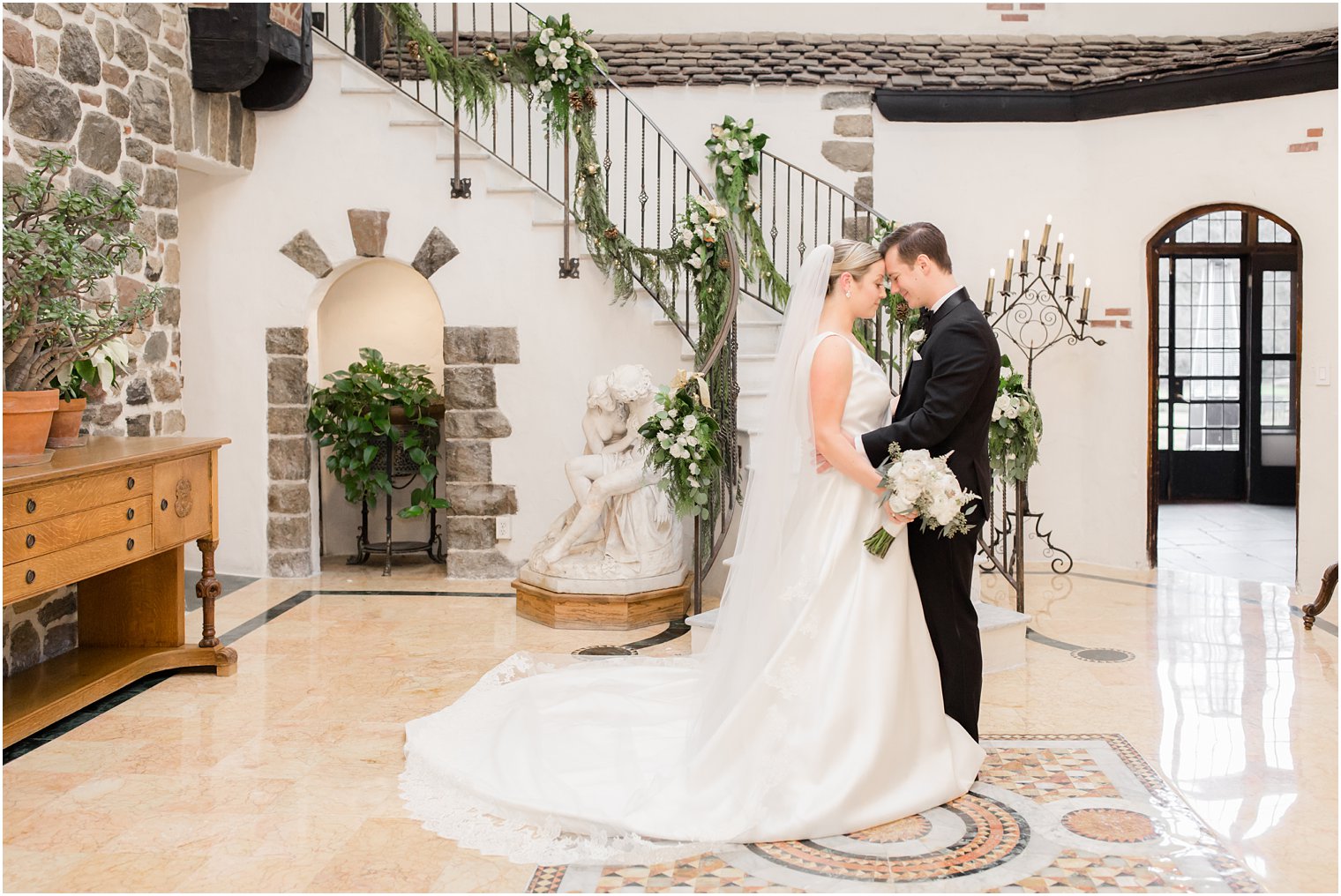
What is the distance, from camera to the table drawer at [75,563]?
3357 mm

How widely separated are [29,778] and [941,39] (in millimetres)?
6664

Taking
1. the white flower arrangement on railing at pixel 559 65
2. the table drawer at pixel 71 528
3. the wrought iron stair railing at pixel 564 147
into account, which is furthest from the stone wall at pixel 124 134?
the white flower arrangement on railing at pixel 559 65

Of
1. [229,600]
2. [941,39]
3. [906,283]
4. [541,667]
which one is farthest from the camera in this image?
[941,39]

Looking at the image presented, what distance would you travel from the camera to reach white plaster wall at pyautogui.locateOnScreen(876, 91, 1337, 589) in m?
6.64

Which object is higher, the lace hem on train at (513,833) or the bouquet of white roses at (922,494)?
the bouquet of white roses at (922,494)

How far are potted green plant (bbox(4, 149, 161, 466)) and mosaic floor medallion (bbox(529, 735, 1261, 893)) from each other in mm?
2294

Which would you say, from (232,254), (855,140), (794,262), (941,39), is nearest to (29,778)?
(232,254)

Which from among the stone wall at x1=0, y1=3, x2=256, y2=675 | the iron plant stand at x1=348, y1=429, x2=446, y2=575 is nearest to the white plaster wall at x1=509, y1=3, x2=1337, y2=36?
the stone wall at x1=0, y1=3, x2=256, y2=675

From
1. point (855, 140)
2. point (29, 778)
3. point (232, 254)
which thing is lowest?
point (29, 778)

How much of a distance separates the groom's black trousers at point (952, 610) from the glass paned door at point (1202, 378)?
7545 mm

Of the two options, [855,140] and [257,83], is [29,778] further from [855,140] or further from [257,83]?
[855,140]

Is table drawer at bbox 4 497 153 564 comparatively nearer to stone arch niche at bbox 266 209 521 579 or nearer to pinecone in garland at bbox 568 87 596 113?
stone arch niche at bbox 266 209 521 579

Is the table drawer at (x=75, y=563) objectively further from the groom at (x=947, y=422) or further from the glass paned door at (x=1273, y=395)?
the glass paned door at (x=1273, y=395)

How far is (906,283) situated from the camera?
3346 mm
